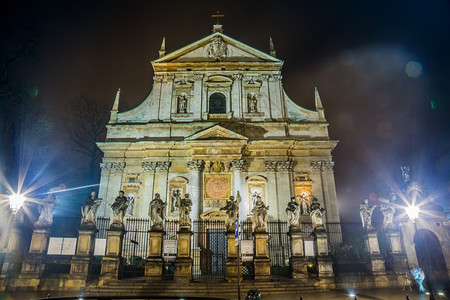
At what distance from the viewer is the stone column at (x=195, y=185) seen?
2020cm

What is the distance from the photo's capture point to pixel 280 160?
21797 mm

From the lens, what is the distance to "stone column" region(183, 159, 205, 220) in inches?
795

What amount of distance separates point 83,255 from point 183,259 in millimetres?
3955

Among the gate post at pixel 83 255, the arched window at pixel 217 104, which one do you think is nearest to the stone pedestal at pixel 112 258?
the gate post at pixel 83 255

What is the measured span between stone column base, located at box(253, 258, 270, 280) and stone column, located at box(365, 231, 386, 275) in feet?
15.1

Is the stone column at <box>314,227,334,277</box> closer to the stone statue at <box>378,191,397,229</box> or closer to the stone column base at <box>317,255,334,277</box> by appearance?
the stone column base at <box>317,255,334,277</box>

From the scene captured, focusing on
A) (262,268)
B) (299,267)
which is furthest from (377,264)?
(262,268)

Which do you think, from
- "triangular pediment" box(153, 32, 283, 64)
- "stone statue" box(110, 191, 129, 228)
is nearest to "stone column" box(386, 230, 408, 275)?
"stone statue" box(110, 191, 129, 228)

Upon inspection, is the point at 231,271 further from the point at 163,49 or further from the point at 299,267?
the point at 163,49

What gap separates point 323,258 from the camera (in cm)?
1216

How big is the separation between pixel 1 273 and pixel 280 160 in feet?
55.2

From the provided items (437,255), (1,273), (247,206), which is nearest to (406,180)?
(437,255)

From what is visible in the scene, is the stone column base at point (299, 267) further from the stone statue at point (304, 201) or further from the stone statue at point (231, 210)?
the stone statue at point (304, 201)

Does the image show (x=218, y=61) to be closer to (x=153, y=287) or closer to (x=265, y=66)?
(x=265, y=66)
